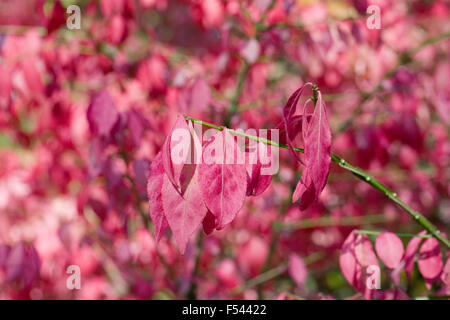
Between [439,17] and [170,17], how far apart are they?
2311 mm

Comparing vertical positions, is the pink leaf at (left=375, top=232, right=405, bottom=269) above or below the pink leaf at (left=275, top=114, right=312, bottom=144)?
below

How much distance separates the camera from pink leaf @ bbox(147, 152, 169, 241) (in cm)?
84

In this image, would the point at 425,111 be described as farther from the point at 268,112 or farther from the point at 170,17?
the point at 170,17

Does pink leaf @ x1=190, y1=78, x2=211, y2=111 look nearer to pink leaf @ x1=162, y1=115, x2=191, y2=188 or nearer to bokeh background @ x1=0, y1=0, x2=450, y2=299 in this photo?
bokeh background @ x1=0, y1=0, x2=450, y2=299

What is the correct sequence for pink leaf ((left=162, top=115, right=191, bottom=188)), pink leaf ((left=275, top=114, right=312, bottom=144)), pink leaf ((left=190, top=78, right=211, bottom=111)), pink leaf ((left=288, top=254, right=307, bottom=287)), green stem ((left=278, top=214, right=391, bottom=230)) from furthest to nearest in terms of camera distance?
1. green stem ((left=278, top=214, right=391, bottom=230))
2. pink leaf ((left=288, top=254, right=307, bottom=287))
3. pink leaf ((left=190, top=78, right=211, bottom=111))
4. pink leaf ((left=275, top=114, right=312, bottom=144))
5. pink leaf ((left=162, top=115, right=191, bottom=188))

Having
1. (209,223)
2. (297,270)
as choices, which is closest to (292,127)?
(209,223)

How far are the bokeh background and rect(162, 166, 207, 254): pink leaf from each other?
1.85 ft

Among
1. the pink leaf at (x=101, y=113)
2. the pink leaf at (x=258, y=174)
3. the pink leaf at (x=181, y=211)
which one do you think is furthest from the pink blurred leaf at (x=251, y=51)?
the pink leaf at (x=181, y=211)

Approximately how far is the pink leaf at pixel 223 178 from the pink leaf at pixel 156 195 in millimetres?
93

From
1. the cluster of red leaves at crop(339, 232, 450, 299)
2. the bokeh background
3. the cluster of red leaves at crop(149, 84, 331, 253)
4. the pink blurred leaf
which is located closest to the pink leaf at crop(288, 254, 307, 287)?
Answer: the bokeh background

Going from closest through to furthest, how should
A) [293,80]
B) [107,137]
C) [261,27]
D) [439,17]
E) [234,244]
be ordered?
[107,137], [261,27], [234,244], [293,80], [439,17]

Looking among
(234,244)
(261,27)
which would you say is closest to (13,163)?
(234,244)

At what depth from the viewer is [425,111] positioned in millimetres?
2375

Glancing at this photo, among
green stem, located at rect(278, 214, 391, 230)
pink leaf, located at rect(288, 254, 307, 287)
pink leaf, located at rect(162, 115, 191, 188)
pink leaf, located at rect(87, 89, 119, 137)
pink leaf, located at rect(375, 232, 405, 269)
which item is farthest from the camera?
green stem, located at rect(278, 214, 391, 230)
